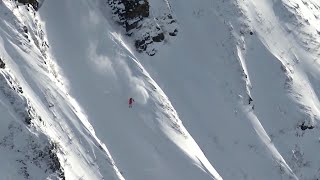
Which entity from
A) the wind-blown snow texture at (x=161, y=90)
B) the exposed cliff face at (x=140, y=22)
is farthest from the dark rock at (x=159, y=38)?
the wind-blown snow texture at (x=161, y=90)

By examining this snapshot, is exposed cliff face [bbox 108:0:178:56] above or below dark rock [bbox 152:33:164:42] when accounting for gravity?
above

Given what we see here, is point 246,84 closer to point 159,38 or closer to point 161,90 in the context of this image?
point 161,90

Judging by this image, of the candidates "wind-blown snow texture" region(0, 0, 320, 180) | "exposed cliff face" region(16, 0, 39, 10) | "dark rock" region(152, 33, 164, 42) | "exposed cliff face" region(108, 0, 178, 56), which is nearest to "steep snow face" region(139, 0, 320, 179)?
"wind-blown snow texture" region(0, 0, 320, 180)

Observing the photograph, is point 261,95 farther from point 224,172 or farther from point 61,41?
point 61,41

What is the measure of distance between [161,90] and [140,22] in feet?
15.9

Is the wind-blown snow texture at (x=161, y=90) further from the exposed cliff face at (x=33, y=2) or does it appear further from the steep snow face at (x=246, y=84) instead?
the exposed cliff face at (x=33, y=2)

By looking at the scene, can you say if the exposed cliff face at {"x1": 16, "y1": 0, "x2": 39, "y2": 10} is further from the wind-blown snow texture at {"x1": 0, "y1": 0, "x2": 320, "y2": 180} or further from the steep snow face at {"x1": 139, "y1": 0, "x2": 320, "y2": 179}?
the steep snow face at {"x1": 139, "y1": 0, "x2": 320, "y2": 179}

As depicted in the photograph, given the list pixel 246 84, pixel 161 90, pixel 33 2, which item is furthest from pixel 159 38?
pixel 33 2

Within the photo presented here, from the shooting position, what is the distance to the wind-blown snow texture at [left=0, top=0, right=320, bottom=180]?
83.0 feet

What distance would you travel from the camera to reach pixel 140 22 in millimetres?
33312

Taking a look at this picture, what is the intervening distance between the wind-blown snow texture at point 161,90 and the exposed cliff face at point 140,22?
3.5 inches

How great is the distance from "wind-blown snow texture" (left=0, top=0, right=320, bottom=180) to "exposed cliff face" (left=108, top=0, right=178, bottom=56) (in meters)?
0.09

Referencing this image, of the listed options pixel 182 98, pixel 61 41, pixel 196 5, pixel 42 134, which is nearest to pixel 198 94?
pixel 182 98

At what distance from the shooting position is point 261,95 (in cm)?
3412
